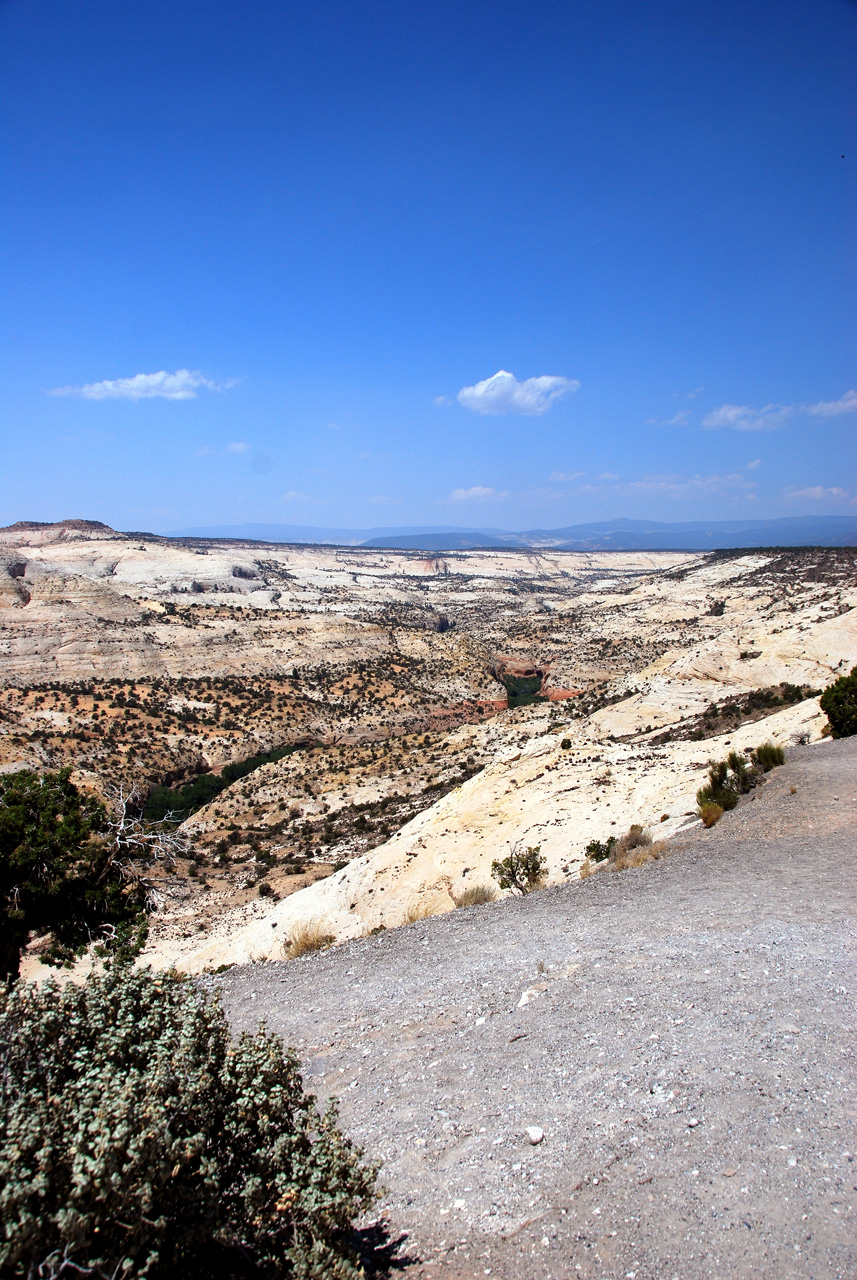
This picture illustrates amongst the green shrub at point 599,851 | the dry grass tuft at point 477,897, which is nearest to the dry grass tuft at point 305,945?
the dry grass tuft at point 477,897

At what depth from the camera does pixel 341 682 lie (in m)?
52.8

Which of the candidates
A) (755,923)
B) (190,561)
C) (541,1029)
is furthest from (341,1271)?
(190,561)

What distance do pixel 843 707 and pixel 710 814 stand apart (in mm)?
6997

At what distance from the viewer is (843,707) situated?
17.4m

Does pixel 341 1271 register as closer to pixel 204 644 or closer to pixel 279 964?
pixel 279 964

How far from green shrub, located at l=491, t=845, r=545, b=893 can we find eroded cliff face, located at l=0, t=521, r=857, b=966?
108cm

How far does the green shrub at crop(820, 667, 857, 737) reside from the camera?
1714cm

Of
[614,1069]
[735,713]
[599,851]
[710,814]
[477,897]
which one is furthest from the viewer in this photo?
[735,713]

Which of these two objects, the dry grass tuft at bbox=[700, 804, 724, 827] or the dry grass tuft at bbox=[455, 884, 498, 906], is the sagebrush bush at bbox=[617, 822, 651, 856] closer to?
the dry grass tuft at bbox=[700, 804, 724, 827]

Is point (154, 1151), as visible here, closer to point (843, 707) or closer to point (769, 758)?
point (769, 758)

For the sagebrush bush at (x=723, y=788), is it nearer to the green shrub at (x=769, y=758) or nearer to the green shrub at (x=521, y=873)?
the green shrub at (x=769, y=758)

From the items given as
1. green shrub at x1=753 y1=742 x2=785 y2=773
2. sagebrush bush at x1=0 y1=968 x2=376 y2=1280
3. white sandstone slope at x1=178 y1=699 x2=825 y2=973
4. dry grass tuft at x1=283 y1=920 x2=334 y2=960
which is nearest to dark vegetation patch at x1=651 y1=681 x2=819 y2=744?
white sandstone slope at x1=178 y1=699 x2=825 y2=973

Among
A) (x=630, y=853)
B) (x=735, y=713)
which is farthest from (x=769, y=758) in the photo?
(x=735, y=713)

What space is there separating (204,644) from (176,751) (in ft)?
57.1
